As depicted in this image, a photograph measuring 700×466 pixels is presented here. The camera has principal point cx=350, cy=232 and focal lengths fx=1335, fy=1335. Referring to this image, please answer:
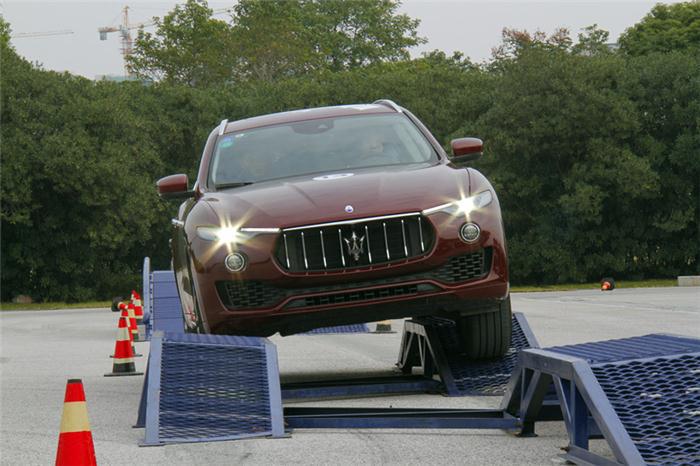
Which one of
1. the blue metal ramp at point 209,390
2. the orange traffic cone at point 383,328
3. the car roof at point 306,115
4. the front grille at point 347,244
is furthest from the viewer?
the orange traffic cone at point 383,328

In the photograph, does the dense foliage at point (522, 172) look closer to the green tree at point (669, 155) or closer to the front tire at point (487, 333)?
the green tree at point (669, 155)

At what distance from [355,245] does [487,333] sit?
56.9 inches

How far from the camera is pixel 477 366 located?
9945 millimetres

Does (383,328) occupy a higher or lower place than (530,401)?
lower

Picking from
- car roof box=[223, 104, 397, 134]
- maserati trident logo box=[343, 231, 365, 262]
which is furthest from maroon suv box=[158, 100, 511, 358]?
car roof box=[223, 104, 397, 134]

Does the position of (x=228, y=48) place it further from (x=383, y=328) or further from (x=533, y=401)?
(x=533, y=401)

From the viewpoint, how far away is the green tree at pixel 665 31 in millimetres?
75875

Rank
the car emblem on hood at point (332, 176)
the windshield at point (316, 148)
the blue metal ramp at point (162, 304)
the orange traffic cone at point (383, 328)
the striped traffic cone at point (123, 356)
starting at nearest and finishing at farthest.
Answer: the car emblem on hood at point (332, 176)
the windshield at point (316, 148)
the striped traffic cone at point (123, 356)
the blue metal ramp at point (162, 304)
the orange traffic cone at point (383, 328)

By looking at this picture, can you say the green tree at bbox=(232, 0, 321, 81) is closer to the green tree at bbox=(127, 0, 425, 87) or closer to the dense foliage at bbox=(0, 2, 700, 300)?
the green tree at bbox=(127, 0, 425, 87)

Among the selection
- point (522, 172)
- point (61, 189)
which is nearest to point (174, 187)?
point (61, 189)

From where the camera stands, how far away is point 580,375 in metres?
6.46

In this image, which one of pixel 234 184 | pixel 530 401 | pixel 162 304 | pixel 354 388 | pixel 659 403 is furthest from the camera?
pixel 162 304

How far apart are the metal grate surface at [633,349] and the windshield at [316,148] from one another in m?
3.01

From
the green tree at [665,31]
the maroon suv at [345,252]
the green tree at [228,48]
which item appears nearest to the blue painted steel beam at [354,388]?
the maroon suv at [345,252]
